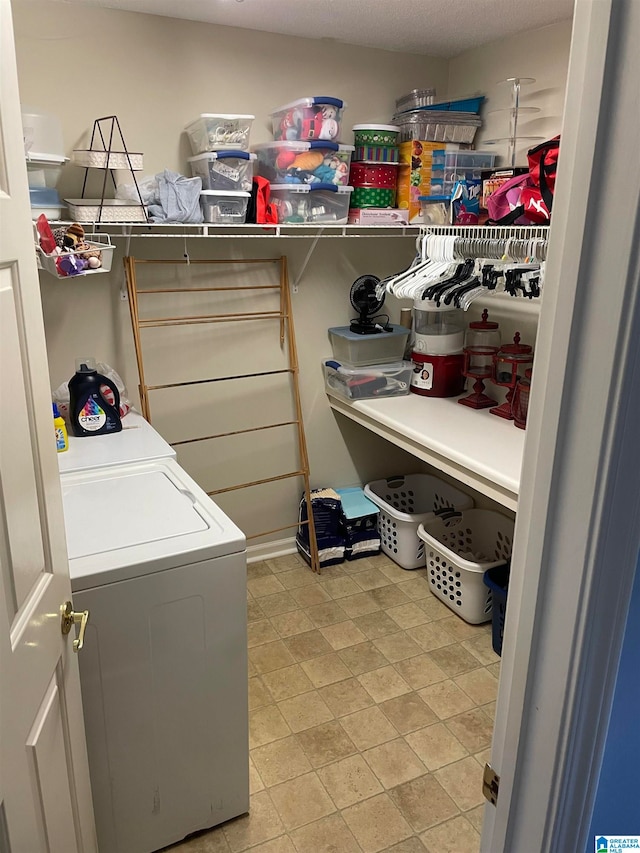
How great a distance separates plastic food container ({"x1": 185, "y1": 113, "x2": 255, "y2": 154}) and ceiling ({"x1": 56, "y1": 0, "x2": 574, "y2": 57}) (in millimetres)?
392

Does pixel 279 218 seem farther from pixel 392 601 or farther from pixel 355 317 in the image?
pixel 392 601

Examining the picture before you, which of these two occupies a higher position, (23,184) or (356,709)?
(23,184)

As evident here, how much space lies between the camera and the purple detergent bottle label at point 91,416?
243cm

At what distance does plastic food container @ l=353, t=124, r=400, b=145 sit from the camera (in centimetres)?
287

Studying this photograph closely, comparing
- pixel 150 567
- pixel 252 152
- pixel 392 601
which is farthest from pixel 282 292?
pixel 150 567

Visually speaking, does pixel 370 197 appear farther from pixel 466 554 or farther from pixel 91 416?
pixel 466 554

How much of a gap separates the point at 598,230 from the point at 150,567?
1.29 metres

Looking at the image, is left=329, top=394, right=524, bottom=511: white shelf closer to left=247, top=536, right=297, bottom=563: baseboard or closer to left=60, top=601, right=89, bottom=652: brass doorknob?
left=247, top=536, right=297, bottom=563: baseboard

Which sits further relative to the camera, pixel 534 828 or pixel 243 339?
pixel 243 339

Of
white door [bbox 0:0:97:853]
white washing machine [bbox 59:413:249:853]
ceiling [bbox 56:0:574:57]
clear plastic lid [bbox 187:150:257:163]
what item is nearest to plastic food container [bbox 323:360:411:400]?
clear plastic lid [bbox 187:150:257:163]

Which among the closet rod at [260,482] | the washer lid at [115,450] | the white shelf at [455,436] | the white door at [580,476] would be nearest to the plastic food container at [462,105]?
the white shelf at [455,436]

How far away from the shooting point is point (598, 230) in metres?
0.65

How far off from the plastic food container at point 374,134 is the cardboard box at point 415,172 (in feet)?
0.27

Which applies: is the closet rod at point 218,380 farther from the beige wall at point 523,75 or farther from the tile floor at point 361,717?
the beige wall at point 523,75
